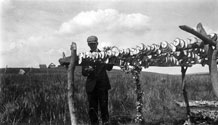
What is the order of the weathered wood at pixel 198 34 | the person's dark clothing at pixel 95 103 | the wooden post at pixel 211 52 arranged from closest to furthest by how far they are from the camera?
1. the weathered wood at pixel 198 34
2. the wooden post at pixel 211 52
3. the person's dark clothing at pixel 95 103

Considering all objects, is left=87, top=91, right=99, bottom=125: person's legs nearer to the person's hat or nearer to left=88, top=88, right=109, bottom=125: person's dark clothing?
left=88, top=88, right=109, bottom=125: person's dark clothing

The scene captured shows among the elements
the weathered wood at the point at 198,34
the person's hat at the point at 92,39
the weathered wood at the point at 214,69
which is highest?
the person's hat at the point at 92,39

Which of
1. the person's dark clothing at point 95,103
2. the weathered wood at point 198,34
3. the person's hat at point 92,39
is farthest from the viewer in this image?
the person's dark clothing at point 95,103

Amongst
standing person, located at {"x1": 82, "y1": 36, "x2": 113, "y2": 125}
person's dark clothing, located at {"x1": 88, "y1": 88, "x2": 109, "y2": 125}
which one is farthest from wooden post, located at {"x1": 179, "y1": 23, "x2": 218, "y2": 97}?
person's dark clothing, located at {"x1": 88, "y1": 88, "x2": 109, "y2": 125}

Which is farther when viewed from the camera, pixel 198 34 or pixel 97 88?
pixel 97 88

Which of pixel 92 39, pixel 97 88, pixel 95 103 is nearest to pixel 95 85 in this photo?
pixel 97 88

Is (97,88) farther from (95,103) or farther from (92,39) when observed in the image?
(92,39)

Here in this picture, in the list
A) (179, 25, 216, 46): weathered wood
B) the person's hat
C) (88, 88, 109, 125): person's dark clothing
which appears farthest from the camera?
(88, 88, 109, 125): person's dark clothing

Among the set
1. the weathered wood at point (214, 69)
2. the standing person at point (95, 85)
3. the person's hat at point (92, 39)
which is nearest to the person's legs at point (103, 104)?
the standing person at point (95, 85)

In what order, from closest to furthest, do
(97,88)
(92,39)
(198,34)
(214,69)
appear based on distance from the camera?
(198,34) < (214,69) < (92,39) < (97,88)

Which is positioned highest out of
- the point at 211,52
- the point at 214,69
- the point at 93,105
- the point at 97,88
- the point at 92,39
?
the point at 92,39

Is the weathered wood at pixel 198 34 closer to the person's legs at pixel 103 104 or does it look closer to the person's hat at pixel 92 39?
the person's hat at pixel 92 39

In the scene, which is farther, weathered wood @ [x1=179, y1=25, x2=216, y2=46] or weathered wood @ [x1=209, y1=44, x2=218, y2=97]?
weathered wood @ [x1=209, y1=44, x2=218, y2=97]

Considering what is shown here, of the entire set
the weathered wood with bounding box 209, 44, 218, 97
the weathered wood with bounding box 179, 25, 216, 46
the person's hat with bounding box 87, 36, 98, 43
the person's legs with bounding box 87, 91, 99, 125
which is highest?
the person's hat with bounding box 87, 36, 98, 43
